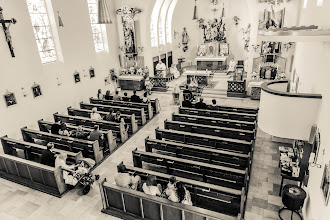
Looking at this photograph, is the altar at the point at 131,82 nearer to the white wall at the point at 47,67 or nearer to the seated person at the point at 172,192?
the white wall at the point at 47,67

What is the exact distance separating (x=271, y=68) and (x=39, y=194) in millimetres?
12110

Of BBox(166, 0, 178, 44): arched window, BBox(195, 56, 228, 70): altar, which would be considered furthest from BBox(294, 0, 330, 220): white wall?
BBox(166, 0, 178, 44): arched window

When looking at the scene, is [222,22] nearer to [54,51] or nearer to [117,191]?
[54,51]

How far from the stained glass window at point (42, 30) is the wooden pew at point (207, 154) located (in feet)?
22.9

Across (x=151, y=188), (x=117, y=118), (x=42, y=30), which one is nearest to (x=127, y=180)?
(x=151, y=188)

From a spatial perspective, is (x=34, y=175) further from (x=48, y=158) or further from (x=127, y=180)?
(x=127, y=180)

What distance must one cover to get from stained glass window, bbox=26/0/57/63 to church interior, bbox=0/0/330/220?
0.05 meters

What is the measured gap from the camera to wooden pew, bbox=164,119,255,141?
762 centimetres

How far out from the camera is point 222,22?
19.2 meters

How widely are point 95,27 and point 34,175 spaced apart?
9.81 m

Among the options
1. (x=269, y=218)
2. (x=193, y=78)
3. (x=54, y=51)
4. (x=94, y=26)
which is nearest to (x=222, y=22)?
(x=193, y=78)

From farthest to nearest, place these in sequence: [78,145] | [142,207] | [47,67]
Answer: [47,67] → [78,145] → [142,207]

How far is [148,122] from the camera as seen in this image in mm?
10820

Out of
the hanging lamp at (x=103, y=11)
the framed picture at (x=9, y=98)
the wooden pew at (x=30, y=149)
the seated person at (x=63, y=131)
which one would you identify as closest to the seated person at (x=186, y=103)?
the hanging lamp at (x=103, y=11)
